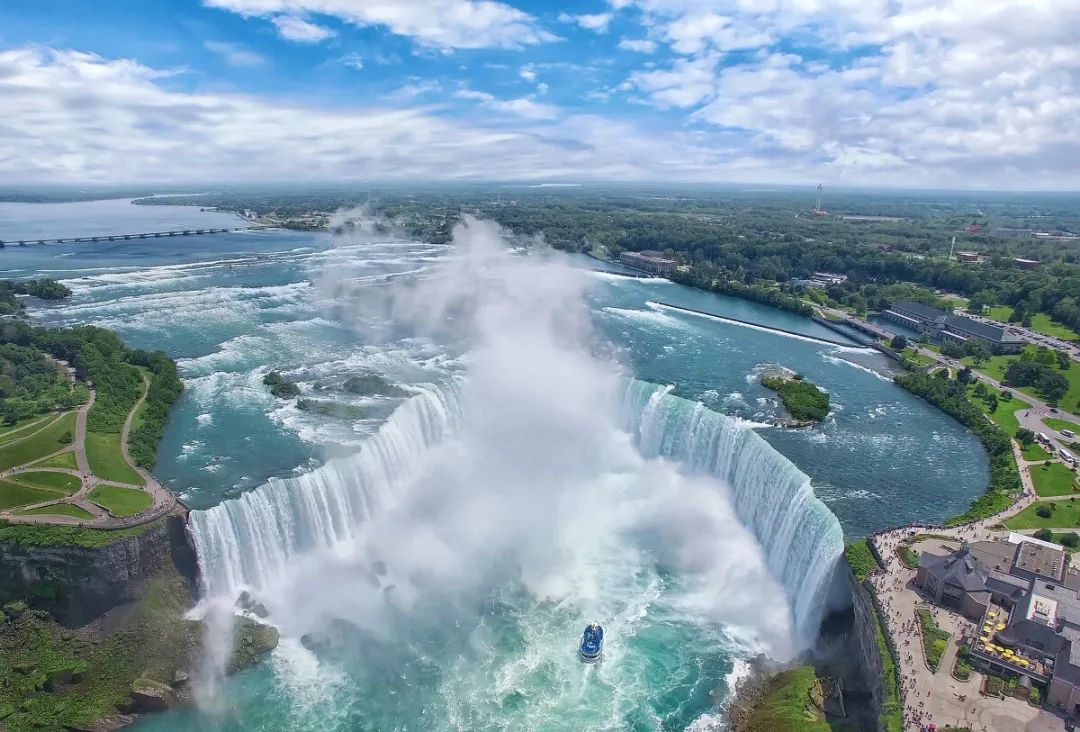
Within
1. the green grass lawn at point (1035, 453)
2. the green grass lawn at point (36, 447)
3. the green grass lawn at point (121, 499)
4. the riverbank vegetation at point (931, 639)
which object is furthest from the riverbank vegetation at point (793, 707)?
the green grass lawn at point (36, 447)

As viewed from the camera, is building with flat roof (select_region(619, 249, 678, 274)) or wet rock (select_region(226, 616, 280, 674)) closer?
wet rock (select_region(226, 616, 280, 674))

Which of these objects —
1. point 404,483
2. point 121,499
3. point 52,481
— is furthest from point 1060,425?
point 52,481

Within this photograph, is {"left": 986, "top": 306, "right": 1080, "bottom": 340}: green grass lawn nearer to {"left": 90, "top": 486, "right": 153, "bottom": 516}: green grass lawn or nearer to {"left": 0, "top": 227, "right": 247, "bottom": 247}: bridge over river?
{"left": 90, "top": 486, "right": 153, "bottom": 516}: green grass lawn

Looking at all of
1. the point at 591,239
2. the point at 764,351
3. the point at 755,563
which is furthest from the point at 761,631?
the point at 591,239

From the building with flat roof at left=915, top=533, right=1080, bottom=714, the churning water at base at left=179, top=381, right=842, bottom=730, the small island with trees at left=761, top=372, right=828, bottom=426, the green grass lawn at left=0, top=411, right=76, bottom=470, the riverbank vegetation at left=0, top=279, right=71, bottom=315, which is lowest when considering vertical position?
the churning water at base at left=179, top=381, right=842, bottom=730

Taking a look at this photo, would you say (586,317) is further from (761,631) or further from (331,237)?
(331,237)

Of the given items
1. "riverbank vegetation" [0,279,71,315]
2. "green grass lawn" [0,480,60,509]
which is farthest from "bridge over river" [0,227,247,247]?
"green grass lawn" [0,480,60,509]

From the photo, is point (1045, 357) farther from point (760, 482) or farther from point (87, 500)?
point (87, 500)
